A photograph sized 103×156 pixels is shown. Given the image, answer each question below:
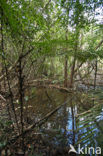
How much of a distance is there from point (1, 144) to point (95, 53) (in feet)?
10.3

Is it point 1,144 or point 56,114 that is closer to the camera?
point 1,144

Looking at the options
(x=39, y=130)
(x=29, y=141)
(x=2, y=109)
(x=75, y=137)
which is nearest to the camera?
(x=29, y=141)

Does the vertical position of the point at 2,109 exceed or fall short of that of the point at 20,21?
it falls short

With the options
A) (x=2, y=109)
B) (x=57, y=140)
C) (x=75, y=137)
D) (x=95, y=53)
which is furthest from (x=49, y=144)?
(x=95, y=53)

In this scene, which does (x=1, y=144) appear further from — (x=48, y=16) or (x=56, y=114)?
(x=48, y=16)

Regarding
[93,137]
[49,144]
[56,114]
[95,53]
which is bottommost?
[49,144]

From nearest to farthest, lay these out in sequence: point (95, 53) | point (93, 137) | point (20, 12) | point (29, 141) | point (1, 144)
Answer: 1. point (93, 137)
2. point (1, 144)
3. point (20, 12)
4. point (29, 141)
5. point (95, 53)

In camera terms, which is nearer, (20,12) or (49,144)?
(20,12)

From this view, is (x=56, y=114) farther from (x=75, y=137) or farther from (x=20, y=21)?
(x=20, y=21)

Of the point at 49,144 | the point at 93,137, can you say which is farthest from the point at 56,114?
the point at 93,137

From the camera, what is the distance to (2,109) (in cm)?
230

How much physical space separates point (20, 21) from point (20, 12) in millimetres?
121

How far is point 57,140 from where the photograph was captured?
1591mm

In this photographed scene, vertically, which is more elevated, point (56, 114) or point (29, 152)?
point (56, 114)
